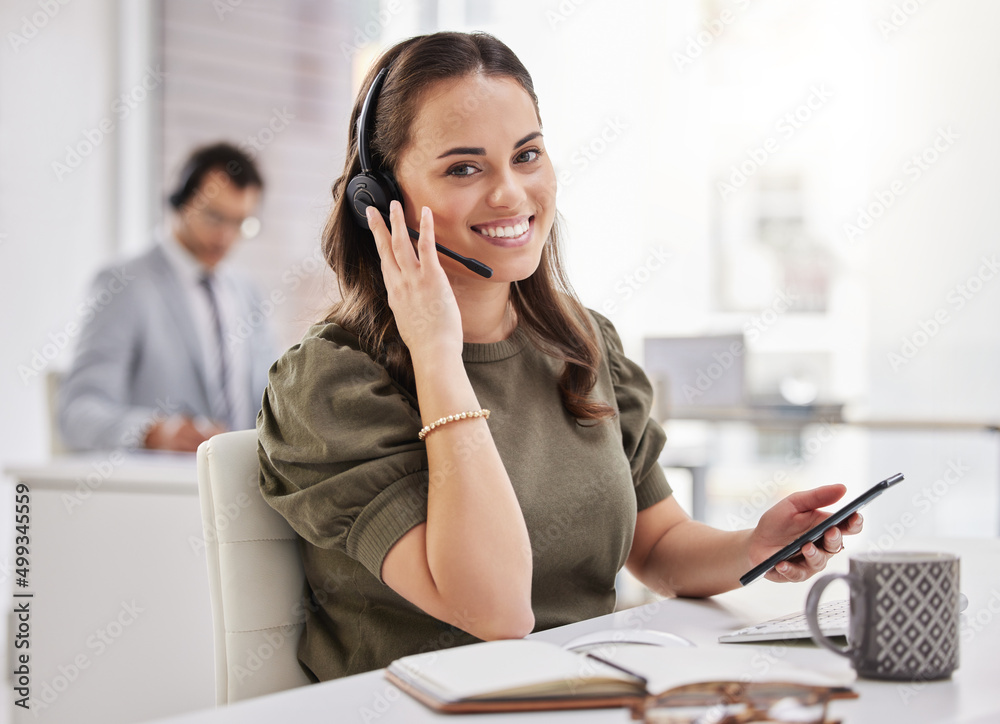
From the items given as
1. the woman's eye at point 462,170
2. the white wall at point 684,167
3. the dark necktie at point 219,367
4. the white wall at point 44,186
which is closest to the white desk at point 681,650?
the woman's eye at point 462,170

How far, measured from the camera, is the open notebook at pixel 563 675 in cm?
67

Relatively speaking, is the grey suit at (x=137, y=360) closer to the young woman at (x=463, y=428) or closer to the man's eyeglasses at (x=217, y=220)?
the man's eyeglasses at (x=217, y=220)

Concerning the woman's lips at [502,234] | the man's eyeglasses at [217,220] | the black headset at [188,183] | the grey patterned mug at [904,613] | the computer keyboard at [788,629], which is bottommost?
the computer keyboard at [788,629]

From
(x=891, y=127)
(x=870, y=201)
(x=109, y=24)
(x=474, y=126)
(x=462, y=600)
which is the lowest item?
(x=462, y=600)

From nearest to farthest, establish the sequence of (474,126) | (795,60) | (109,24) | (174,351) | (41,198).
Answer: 1. (474,126)
2. (174,351)
3. (41,198)
4. (109,24)
5. (795,60)

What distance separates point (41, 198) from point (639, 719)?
371 centimetres

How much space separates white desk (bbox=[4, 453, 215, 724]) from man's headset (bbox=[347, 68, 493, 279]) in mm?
853

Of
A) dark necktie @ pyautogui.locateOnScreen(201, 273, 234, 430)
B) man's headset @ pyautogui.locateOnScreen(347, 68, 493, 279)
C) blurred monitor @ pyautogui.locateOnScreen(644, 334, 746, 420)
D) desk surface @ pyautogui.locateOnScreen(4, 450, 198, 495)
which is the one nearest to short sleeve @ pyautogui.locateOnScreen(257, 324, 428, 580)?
man's headset @ pyautogui.locateOnScreen(347, 68, 493, 279)

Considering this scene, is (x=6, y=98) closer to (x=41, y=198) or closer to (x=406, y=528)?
(x=41, y=198)

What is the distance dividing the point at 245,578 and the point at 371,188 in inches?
19.9

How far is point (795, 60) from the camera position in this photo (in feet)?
14.5

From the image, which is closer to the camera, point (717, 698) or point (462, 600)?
point (717, 698)

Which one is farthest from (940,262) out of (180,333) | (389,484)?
(389,484)

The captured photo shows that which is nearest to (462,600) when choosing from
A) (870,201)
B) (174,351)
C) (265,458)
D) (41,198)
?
(265,458)
